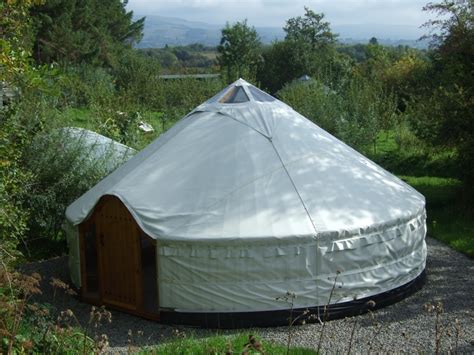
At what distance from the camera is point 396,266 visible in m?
7.20

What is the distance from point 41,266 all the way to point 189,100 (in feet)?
33.4

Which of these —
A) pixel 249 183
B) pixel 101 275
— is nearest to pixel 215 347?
pixel 249 183

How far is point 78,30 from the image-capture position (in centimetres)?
3003

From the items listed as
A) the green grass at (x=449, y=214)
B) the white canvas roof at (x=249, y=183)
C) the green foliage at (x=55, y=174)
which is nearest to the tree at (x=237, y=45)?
the green grass at (x=449, y=214)

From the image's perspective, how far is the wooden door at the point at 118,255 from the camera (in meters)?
7.04

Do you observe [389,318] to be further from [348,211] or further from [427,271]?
[427,271]

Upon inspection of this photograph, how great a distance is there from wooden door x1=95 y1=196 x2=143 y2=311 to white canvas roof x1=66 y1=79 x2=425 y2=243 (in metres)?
0.21

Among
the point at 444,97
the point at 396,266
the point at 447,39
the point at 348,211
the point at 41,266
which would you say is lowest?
the point at 41,266

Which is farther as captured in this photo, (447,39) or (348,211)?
(447,39)

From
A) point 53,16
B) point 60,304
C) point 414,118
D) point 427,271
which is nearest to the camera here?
point 60,304

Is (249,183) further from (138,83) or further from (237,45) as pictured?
(237,45)

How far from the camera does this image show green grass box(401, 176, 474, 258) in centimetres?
980

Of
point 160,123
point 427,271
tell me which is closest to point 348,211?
point 427,271

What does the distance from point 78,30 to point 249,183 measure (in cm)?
2513
